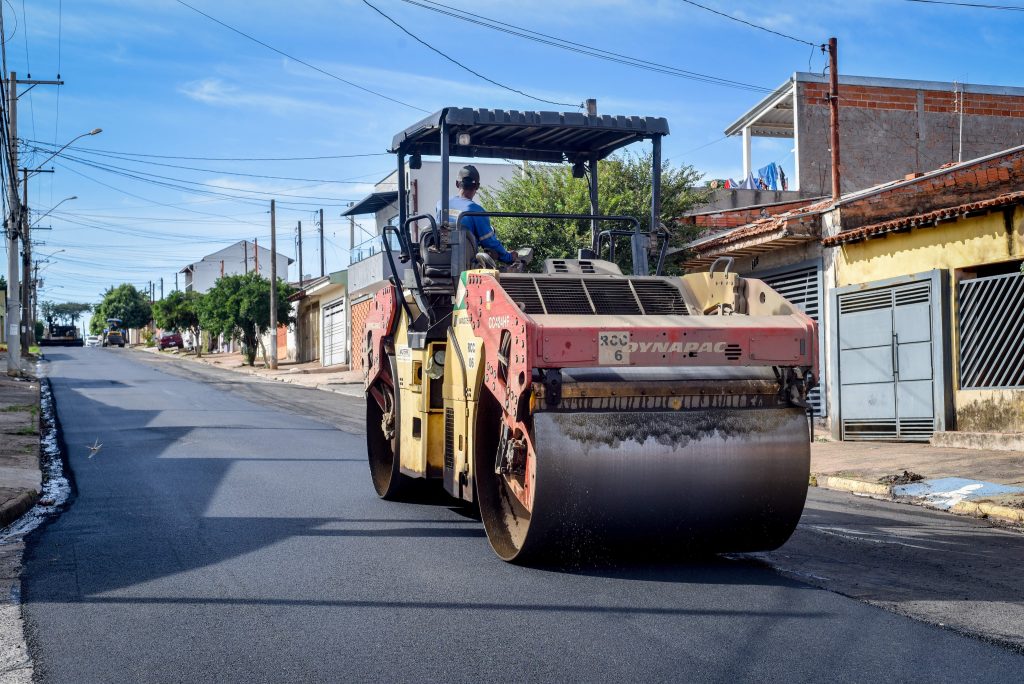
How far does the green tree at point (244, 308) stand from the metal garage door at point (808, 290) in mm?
32741

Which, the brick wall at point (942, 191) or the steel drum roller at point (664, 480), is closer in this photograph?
the steel drum roller at point (664, 480)

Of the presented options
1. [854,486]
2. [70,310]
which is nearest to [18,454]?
[854,486]

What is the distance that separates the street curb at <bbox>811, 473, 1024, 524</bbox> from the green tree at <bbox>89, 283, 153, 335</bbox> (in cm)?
10337

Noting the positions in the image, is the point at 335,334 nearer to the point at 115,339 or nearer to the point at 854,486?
the point at 854,486

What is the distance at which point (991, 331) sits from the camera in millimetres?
13617

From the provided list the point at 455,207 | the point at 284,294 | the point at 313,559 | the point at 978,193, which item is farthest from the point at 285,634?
the point at 284,294

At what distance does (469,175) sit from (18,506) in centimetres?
448

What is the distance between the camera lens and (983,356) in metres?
13.8

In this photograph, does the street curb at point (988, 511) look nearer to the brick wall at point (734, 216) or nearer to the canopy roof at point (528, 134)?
the canopy roof at point (528, 134)

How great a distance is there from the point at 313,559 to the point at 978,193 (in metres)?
12.4

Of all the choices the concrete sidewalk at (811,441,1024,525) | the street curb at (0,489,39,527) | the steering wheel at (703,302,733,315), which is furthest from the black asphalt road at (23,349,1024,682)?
the concrete sidewalk at (811,441,1024,525)

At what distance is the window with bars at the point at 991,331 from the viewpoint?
1320 cm

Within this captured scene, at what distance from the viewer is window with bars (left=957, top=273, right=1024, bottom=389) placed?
13.2m

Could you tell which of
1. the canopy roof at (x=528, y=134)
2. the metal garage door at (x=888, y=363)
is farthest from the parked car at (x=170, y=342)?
the canopy roof at (x=528, y=134)
